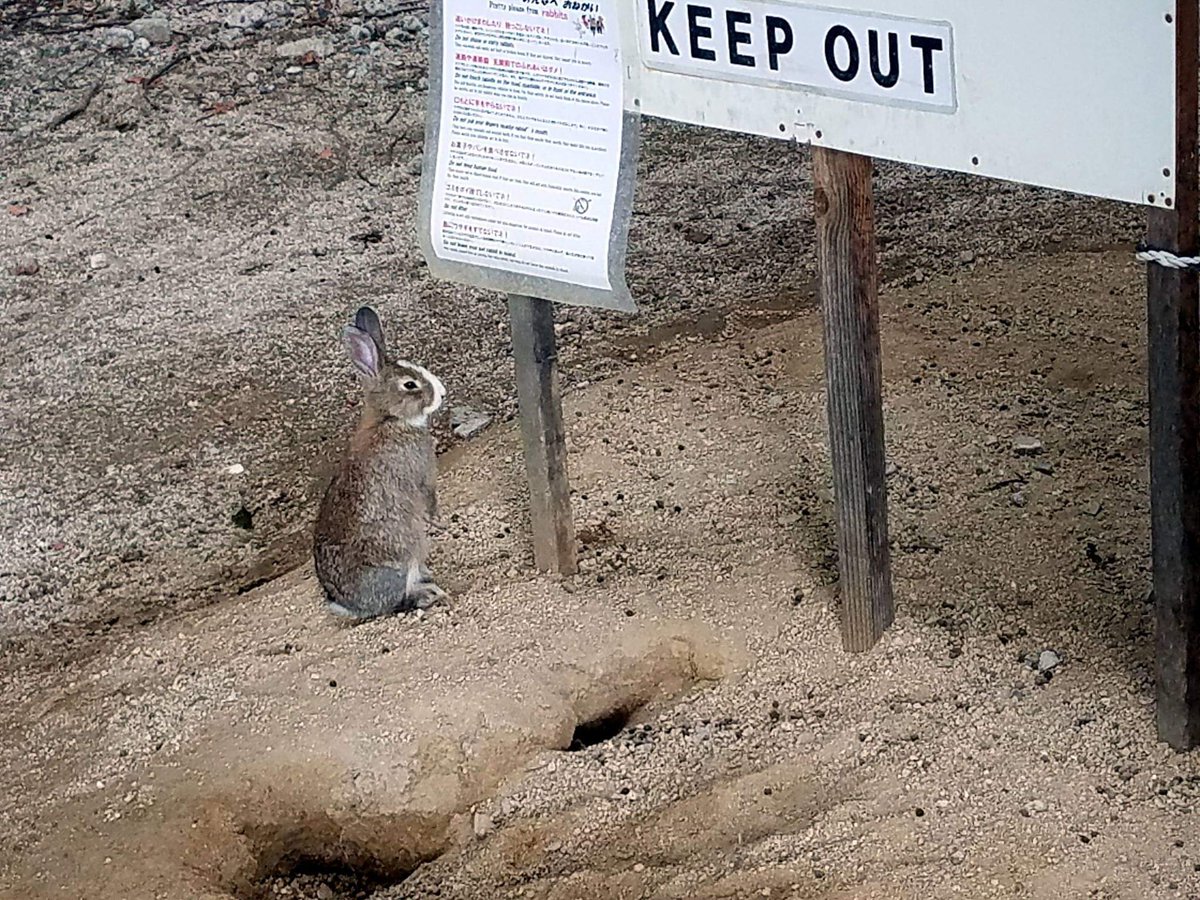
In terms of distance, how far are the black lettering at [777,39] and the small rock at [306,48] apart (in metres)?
6.77

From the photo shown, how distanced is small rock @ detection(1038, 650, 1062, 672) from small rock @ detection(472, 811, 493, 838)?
4.28 ft

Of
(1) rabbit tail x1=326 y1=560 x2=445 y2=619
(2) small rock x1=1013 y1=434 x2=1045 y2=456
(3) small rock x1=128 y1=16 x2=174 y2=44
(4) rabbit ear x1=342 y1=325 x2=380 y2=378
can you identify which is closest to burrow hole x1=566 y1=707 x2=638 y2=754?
(1) rabbit tail x1=326 y1=560 x2=445 y2=619

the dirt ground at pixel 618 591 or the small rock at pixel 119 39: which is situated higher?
the small rock at pixel 119 39

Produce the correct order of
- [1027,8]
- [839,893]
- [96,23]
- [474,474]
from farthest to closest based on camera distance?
→ [96,23]
[474,474]
[839,893]
[1027,8]

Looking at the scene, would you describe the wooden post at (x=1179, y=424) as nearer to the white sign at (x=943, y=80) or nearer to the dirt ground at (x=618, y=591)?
the white sign at (x=943, y=80)

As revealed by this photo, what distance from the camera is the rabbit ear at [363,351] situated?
15.4 ft

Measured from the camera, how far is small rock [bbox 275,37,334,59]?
9828 mm

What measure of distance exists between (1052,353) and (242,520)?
269cm

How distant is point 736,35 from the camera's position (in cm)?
349

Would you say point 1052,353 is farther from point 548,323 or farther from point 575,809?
point 575,809

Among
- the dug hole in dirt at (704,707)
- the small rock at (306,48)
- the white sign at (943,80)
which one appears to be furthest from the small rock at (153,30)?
the white sign at (943,80)

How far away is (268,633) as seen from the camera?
457 cm

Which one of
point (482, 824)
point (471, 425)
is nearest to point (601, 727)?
point (482, 824)

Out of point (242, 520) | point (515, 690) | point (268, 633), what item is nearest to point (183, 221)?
point (242, 520)
